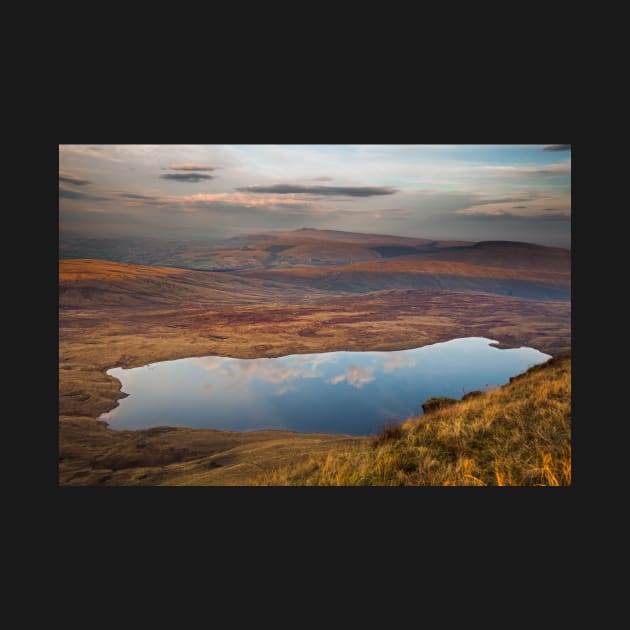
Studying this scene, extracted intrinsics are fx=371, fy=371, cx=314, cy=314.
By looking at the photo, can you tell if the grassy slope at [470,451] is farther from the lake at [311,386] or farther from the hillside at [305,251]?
the hillside at [305,251]

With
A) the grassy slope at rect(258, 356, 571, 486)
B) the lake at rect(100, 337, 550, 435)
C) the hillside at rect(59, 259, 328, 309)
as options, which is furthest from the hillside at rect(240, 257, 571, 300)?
the grassy slope at rect(258, 356, 571, 486)

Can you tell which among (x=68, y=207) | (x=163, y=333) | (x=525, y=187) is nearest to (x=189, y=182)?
(x=68, y=207)

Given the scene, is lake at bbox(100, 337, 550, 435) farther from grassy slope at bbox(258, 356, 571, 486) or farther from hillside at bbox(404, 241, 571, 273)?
grassy slope at bbox(258, 356, 571, 486)

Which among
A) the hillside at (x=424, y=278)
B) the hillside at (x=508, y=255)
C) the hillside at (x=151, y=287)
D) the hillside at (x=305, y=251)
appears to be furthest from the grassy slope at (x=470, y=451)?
the hillside at (x=151, y=287)

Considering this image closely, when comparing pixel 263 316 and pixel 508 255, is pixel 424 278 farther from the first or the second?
pixel 263 316

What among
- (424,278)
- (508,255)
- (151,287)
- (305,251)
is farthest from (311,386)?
(151,287)
